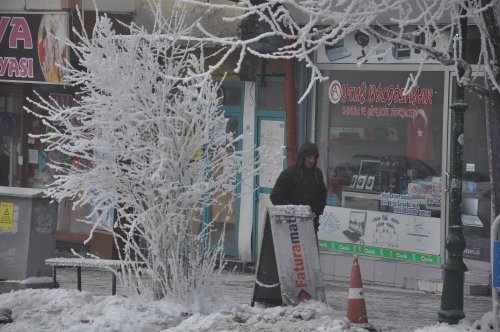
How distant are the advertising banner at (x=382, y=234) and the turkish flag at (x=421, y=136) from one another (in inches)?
32.2

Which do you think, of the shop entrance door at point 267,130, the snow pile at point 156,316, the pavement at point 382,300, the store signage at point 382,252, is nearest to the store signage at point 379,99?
the shop entrance door at point 267,130

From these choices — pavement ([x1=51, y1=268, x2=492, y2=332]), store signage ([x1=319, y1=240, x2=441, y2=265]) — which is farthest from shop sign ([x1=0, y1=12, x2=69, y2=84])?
store signage ([x1=319, y1=240, x2=441, y2=265])

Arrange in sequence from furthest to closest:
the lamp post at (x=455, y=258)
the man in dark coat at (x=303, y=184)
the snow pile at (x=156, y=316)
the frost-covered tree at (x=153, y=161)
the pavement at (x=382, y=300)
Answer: the man in dark coat at (x=303, y=184) → the pavement at (x=382, y=300) → the frost-covered tree at (x=153, y=161) → the lamp post at (x=455, y=258) → the snow pile at (x=156, y=316)

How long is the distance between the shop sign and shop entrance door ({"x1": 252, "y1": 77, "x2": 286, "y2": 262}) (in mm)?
3187

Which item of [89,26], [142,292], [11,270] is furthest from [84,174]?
[89,26]

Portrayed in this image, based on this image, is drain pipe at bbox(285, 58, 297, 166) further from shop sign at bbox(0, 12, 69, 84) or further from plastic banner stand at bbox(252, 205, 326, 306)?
plastic banner stand at bbox(252, 205, 326, 306)

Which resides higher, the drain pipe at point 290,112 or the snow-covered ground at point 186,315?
the drain pipe at point 290,112

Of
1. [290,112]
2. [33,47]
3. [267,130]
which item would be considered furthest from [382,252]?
[33,47]

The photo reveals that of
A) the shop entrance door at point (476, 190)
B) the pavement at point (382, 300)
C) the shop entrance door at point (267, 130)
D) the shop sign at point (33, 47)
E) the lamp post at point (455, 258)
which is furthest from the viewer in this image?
the shop sign at point (33, 47)

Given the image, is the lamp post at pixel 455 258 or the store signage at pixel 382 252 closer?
the lamp post at pixel 455 258

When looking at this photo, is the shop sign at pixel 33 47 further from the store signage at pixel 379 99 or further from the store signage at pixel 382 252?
the store signage at pixel 382 252

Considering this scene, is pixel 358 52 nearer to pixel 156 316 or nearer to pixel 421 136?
pixel 421 136

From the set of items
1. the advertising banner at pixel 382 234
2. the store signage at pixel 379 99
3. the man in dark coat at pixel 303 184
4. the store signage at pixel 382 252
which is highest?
the store signage at pixel 379 99

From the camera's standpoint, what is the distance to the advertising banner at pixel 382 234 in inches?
546
